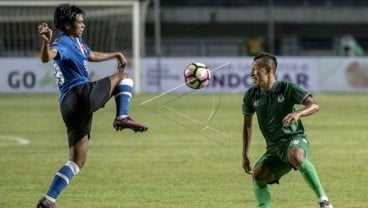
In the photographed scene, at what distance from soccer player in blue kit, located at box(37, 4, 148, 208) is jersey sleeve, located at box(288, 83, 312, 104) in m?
1.65

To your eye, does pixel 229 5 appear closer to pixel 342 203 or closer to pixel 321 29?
pixel 321 29

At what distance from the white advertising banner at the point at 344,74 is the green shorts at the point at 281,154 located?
32848 millimetres

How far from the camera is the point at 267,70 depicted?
10.0 m

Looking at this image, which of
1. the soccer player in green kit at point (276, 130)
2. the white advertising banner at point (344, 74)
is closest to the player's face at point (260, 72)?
the soccer player in green kit at point (276, 130)

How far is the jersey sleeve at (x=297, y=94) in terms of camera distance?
9844 mm

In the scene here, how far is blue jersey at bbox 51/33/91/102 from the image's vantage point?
33.6 feet

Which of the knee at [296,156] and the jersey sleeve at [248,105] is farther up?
the jersey sleeve at [248,105]

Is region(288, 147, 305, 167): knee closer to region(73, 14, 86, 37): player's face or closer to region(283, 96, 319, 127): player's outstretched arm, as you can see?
region(283, 96, 319, 127): player's outstretched arm

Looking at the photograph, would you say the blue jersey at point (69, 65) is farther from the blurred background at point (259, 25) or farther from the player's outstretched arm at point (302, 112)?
the blurred background at point (259, 25)

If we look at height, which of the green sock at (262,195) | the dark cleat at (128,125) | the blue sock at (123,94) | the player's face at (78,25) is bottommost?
the green sock at (262,195)

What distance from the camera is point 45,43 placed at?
31.2ft

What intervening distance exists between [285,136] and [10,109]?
23021 mm

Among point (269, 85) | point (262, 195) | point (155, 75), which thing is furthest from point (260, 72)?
point (155, 75)

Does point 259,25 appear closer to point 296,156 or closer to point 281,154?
point 281,154
